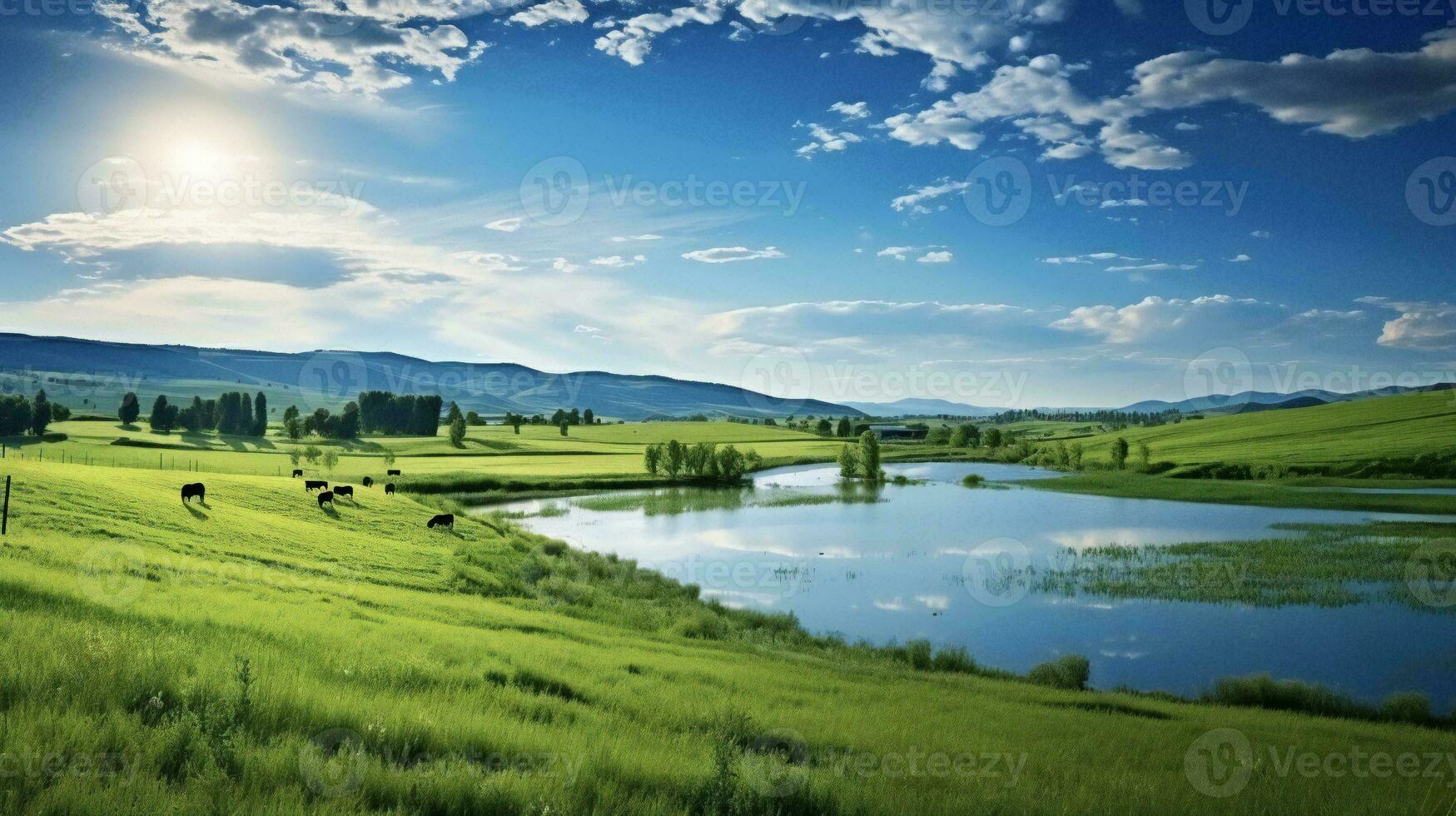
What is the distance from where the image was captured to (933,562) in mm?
41250

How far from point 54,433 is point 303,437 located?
3030cm

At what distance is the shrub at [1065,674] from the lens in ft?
66.5

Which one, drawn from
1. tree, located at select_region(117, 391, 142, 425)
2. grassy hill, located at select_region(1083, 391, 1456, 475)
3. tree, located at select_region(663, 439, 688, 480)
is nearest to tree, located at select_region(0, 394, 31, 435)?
tree, located at select_region(117, 391, 142, 425)

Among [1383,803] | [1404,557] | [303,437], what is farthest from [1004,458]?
[1383,803]

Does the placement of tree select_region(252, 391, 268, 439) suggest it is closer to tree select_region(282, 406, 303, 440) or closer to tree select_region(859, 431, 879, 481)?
tree select_region(282, 406, 303, 440)

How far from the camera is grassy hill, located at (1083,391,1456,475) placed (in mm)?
79194

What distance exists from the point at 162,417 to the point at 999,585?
390 ft

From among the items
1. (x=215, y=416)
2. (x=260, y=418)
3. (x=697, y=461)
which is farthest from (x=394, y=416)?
(x=697, y=461)

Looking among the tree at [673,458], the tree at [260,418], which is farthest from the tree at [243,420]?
the tree at [673,458]

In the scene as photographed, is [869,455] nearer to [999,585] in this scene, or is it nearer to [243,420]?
[999,585]

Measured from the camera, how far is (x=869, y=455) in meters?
96.2

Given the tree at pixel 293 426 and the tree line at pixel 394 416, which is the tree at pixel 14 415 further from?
the tree line at pixel 394 416

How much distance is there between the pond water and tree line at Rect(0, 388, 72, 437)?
196 feet

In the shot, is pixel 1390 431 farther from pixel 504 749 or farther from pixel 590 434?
pixel 590 434
